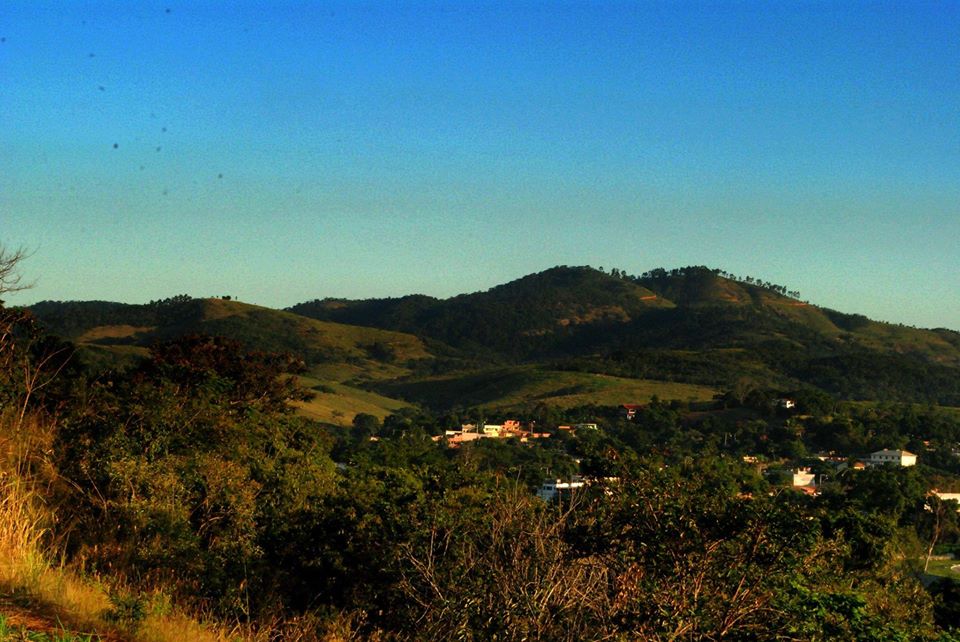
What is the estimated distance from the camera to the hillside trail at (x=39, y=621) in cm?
471

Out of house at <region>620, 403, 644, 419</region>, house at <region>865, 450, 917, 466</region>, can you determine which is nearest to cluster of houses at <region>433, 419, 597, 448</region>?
house at <region>620, 403, 644, 419</region>

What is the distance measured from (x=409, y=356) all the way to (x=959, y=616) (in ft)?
461

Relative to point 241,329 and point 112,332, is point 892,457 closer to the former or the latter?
point 241,329

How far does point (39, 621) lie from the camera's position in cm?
492

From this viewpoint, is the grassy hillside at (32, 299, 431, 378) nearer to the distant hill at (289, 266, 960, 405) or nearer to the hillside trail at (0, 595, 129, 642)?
the distant hill at (289, 266, 960, 405)

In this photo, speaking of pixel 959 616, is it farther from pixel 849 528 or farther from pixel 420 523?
pixel 420 523

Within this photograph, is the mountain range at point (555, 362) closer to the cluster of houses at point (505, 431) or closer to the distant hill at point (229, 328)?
the distant hill at point (229, 328)

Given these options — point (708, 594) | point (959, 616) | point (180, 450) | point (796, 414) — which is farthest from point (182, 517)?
point (796, 414)

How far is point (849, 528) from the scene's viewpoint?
16.4m

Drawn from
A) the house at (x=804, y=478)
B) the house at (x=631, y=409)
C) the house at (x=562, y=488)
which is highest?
the house at (x=562, y=488)

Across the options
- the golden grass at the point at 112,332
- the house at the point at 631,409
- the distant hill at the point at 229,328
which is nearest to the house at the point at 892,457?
the house at the point at 631,409

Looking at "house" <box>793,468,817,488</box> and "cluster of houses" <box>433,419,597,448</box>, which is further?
"cluster of houses" <box>433,419,597,448</box>

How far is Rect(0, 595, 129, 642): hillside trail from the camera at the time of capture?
15.5 feet

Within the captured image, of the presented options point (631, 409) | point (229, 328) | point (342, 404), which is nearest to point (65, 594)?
point (631, 409)
